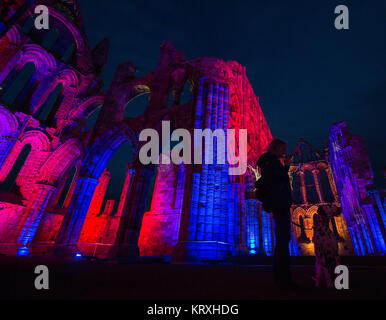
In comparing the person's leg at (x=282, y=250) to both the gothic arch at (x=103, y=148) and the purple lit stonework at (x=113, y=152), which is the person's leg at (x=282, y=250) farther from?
the gothic arch at (x=103, y=148)

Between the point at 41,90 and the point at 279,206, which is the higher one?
the point at 41,90

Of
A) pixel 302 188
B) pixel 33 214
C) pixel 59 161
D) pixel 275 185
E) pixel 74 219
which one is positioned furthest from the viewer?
pixel 302 188

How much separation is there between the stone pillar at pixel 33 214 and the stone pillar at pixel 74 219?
4.23m

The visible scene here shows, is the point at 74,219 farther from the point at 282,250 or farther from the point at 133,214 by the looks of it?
→ the point at 282,250

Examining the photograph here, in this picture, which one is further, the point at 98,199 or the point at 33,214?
the point at 98,199

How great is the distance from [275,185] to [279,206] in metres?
0.24

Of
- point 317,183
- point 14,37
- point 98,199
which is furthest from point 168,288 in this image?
point 317,183

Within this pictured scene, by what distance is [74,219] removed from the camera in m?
10.6

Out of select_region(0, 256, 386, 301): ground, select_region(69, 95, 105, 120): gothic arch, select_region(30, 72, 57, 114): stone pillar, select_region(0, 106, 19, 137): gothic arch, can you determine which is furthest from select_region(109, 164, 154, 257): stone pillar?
select_region(30, 72, 57, 114): stone pillar

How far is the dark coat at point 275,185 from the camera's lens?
7.41ft

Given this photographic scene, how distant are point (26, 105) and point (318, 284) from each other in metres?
17.6

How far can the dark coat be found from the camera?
2.26 meters

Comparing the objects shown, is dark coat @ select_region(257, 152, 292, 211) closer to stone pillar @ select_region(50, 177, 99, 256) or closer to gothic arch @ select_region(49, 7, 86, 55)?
stone pillar @ select_region(50, 177, 99, 256)
